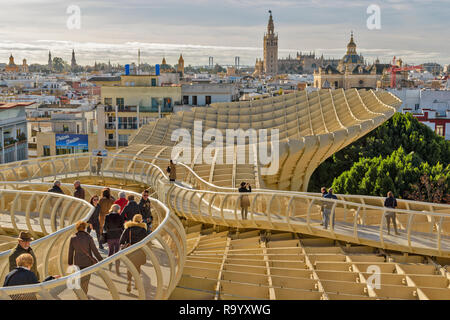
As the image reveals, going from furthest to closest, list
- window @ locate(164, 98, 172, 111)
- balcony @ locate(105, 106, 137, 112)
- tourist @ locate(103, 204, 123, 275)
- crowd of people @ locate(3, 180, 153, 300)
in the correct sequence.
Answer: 1. window @ locate(164, 98, 172, 111)
2. balcony @ locate(105, 106, 137, 112)
3. tourist @ locate(103, 204, 123, 275)
4. crowd of people @ locate(3, 180, 153, 300)

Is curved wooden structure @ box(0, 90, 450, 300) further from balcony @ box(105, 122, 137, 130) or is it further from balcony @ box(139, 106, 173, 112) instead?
balcony @ box(139, 106, 173, 112)

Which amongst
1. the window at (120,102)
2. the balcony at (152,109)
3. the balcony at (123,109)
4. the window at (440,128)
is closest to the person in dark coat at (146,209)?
the balcony at (123,109)

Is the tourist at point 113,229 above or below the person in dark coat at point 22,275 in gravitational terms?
below

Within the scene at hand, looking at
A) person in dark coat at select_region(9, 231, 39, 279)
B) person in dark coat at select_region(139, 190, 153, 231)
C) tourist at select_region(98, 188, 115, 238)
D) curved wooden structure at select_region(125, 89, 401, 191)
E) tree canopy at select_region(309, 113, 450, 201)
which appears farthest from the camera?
tree canopy at select_region(309, 113, 450, 201)

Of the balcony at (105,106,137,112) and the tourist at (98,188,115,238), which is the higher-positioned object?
the tourist at (98,188,115,238)

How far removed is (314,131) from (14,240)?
21.2 metres

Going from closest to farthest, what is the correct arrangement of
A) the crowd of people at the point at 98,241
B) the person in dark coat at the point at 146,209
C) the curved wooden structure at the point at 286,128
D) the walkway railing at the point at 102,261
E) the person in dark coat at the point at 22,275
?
1. the walkway railing at the point at 102,261
2. the person in dark coat at the point at 22,275
3. the crowd of people at the point at 98,241
4. the person in dark coat at the point at 146,209
5. the curved wooden structure at the point at 286,128

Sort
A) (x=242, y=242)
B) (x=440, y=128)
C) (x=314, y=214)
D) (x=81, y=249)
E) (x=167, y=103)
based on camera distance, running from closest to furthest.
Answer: (x=81, y=249) → (x=314, y=214) → (x=242, y=242) → (x=167, y=103) → (x=440, y=128)

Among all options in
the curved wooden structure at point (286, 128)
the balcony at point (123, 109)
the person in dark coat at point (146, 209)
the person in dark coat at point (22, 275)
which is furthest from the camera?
the balcony at point (123, 109)

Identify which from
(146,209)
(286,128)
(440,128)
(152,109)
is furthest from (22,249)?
(440,128)

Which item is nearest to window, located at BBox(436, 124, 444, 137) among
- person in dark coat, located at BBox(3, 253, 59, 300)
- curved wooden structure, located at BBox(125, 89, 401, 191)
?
curved wooden structure, located at BBox(125, 89, 401, 191)

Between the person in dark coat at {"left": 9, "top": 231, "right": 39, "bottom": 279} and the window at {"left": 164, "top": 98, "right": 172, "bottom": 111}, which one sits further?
the window at {"left": 164, "top": 98, "right": 172, "bottom": 111}

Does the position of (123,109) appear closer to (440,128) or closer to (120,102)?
(120,102)

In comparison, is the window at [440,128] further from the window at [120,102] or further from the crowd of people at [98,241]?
the crowd of people at [98,241]
